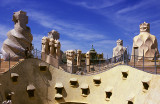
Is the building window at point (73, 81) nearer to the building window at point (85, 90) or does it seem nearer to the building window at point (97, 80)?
the building window at point (85, 90)

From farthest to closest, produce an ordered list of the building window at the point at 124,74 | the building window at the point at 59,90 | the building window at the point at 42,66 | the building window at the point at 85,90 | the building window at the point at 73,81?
the building window at the point at 73,81 < the building window at the point at 85,90 < the building window at the point at 59,90 < the building window at the point at 42,66 < the building window at the point at 124,74

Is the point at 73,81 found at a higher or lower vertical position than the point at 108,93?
higher

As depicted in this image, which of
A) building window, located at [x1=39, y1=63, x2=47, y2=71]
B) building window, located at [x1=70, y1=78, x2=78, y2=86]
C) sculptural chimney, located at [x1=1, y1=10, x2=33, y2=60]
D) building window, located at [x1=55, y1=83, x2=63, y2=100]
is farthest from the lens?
building window, located at [x1=70, y1=78, x2=78, y2=86]

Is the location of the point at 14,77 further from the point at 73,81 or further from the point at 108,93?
the point at 108,93

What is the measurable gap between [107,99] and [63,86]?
3.97m

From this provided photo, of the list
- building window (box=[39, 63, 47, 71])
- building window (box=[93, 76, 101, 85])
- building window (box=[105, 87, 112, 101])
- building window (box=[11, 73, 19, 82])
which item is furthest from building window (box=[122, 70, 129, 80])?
building window (box=[11, 73, 19, 82])

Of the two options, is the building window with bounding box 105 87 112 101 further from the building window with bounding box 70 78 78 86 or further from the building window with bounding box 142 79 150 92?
the building window with bounding box 142 79 150 92

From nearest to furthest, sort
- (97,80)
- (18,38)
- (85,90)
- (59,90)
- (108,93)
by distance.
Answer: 1. (108,93)
2. (18,38)
3. (97,80)
4. (59,90)
5. (85,90)

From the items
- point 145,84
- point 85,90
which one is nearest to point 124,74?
point 145,84

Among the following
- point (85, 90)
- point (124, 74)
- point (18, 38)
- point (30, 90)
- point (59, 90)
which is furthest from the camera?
point (85, 90)

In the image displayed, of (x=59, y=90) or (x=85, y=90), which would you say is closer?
(x=59, y=90)

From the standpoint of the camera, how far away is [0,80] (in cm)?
1118

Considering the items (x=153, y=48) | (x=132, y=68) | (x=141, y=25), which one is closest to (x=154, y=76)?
(x=132, y=68)

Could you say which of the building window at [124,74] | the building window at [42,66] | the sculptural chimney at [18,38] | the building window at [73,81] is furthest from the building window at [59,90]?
the building window at [124,74]
